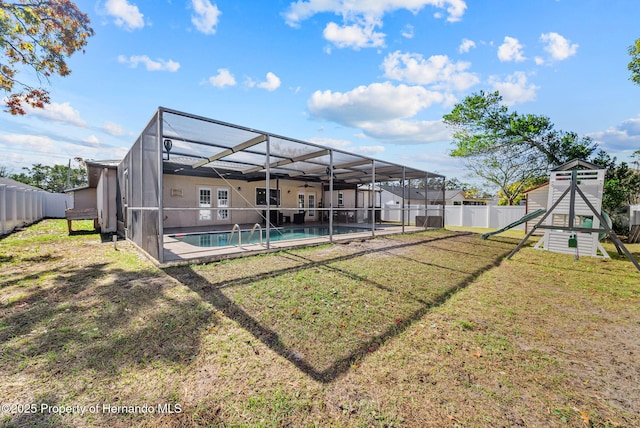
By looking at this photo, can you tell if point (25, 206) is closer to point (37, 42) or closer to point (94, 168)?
point (94, 168)

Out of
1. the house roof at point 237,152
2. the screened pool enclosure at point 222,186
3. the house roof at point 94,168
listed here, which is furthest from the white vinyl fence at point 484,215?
the house roof at point 94,168

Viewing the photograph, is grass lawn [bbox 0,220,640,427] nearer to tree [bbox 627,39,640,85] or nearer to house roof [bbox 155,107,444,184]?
house roof [bbox 155,107,444,184]

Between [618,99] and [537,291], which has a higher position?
[618,99]

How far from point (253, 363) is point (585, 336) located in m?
3.43

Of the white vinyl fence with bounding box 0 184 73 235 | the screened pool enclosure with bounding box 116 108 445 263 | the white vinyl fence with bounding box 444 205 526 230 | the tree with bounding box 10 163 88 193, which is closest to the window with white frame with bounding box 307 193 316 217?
the screened pool enclosure with bounding box 116 108 445 263

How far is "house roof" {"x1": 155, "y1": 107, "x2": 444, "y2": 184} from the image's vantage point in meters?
5.85

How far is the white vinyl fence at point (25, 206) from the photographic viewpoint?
919 centimetres

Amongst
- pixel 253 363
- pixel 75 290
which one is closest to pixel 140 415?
pixel 253 363

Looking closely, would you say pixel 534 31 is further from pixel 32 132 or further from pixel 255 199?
pixel 32 132

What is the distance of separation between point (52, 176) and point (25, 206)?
35.4 metres

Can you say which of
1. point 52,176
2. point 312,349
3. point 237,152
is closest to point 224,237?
point 237,152

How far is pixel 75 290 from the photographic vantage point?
3.72 meters

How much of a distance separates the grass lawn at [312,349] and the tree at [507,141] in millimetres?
12398

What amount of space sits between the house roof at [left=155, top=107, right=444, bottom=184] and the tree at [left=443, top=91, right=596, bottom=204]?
5433mm
